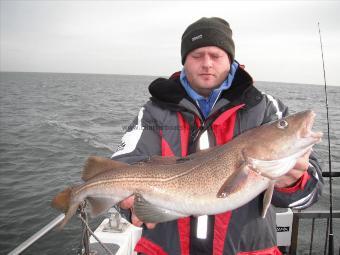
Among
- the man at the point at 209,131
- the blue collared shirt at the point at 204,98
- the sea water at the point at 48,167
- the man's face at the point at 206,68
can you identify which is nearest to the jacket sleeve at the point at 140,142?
the man at the point at 209,131

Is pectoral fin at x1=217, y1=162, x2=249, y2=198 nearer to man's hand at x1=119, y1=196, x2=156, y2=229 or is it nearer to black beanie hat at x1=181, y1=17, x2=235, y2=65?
man's hand at x1=119, y1=196, x2=156, y2=229

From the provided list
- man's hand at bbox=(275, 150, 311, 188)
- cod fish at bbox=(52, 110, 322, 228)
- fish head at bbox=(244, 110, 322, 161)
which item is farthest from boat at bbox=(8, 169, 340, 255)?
man's hand at bbox=(275, 150, 311, 188)

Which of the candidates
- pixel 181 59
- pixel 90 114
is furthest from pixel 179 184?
pixel 90 114

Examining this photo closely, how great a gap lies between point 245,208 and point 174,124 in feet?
3.52

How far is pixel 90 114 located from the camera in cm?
2909

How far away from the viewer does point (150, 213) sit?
3.00 meters

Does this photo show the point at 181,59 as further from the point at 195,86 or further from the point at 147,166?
the point at 147,166

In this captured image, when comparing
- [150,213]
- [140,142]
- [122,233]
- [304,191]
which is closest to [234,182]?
[304,191]

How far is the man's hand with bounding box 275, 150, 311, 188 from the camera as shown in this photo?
264 centimetres

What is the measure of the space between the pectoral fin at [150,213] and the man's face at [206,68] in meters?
1.33

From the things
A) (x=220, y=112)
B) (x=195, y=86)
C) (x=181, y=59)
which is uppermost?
(x=181, y=59)

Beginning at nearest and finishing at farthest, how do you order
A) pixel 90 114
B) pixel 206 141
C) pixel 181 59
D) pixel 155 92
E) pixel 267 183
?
1. pixel 267 183
2. pixel 206 141
3. pixel 155 92
4. pixel 181 59
5. pixel 90 114

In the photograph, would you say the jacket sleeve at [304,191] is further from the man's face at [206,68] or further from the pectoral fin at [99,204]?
the pectoral fin at [99,204]

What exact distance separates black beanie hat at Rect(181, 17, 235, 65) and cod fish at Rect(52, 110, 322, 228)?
4.05 ft
